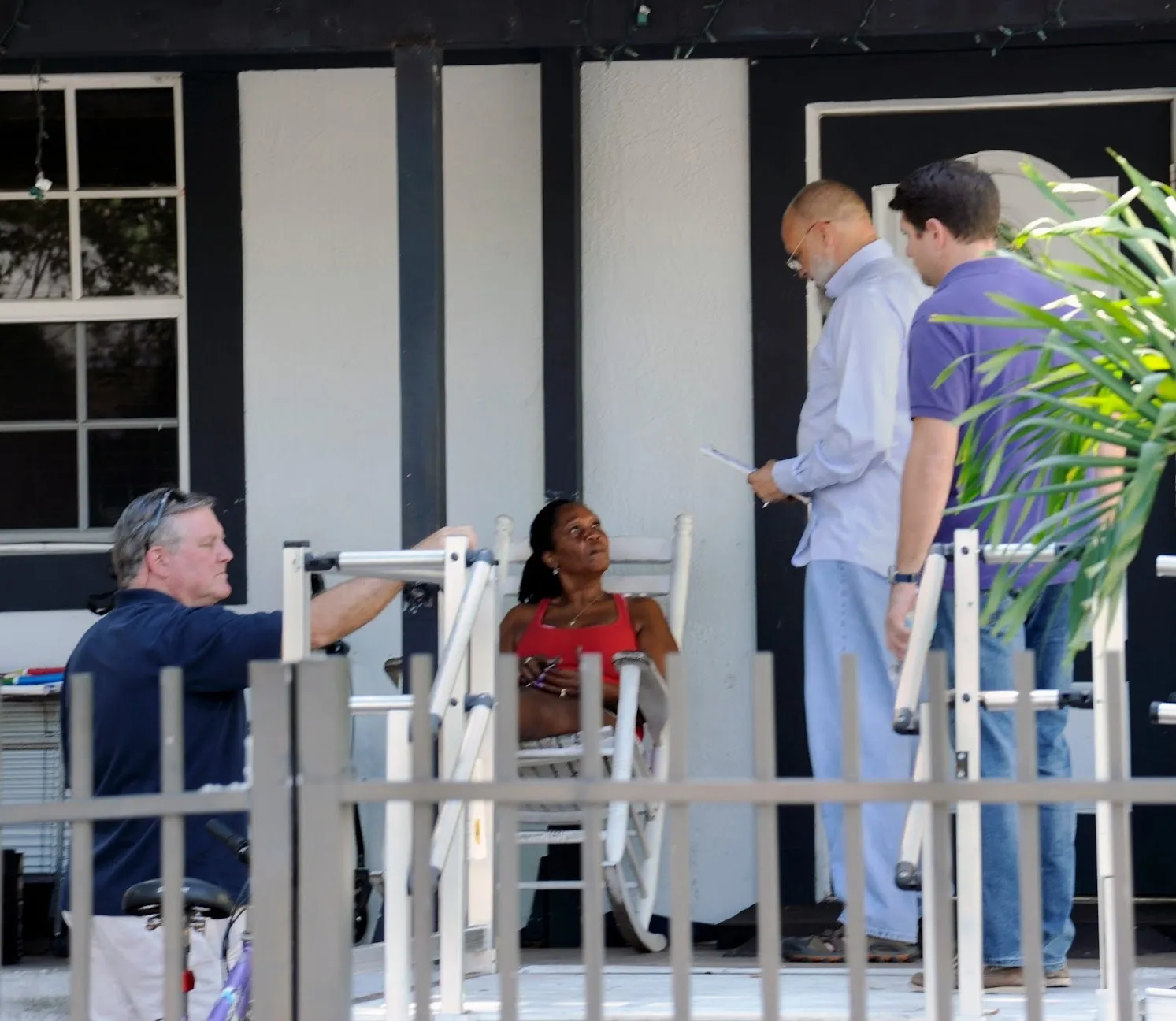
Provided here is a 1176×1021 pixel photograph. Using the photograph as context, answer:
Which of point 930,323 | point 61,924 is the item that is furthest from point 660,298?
point 61,924

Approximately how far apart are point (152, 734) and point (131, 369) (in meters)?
2.49

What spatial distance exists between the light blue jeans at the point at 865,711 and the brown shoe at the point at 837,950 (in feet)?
0.14

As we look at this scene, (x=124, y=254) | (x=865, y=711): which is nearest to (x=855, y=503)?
(x=865, y=711)

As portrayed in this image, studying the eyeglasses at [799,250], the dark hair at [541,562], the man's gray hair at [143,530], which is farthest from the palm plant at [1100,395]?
the dark hair at [541,562]

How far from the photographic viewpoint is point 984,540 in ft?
13.6

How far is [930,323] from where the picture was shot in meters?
4.09

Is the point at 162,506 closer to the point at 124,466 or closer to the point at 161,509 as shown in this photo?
the point at 161,509

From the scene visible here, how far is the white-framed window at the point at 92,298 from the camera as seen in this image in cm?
613

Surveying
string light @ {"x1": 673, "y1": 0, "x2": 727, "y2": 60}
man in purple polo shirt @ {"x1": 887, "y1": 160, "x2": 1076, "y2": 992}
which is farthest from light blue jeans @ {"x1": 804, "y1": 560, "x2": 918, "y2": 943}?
string light @ {"x1": 673, "y1": 0, "x2": 727, "y2": 60}

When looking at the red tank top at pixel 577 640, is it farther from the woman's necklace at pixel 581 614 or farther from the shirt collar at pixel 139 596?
the shirt collar at pixel 139 596

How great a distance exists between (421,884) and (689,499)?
357cm

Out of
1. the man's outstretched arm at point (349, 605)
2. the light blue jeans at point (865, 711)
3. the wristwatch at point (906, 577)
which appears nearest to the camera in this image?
the wristwatch at point (906, 577)

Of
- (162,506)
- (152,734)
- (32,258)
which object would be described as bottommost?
(152,734)

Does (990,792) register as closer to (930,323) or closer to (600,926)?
(600,926)
